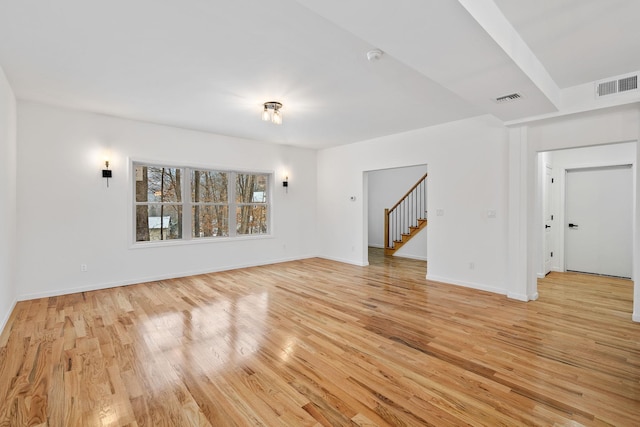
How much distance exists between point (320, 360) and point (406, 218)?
6.38 meters

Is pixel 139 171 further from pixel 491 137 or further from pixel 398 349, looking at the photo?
pixel 491 137

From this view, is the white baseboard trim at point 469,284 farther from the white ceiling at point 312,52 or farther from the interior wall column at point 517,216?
the white ceiling at point 312,52

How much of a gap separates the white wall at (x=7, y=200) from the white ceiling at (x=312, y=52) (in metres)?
0.32

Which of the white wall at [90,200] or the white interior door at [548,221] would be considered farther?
the white interior door at [548,221]

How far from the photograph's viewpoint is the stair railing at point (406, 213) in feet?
25.9

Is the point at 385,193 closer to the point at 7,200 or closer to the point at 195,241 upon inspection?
the point at 195,241

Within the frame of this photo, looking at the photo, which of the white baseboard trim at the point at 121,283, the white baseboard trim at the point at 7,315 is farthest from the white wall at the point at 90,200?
A: the white baseboard trim at the point at 7,315

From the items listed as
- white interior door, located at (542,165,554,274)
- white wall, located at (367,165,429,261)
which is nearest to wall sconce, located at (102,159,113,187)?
white wall, located at (367,165,429,261)

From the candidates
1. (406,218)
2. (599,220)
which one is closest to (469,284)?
(599,220)

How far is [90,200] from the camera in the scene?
455 cm

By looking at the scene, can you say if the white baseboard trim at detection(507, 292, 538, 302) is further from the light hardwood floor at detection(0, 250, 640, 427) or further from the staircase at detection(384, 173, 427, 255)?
the staircase at detection(384, 173, 427, 255)

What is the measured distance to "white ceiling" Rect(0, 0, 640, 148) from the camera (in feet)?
6.76

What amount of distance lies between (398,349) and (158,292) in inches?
145

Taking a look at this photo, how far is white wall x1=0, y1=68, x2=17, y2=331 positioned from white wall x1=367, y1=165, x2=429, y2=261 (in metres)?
7.09
